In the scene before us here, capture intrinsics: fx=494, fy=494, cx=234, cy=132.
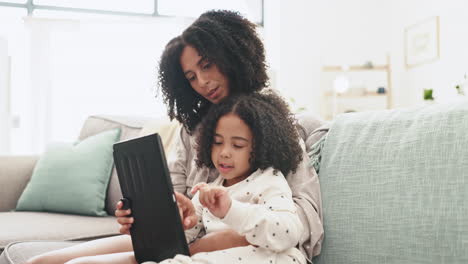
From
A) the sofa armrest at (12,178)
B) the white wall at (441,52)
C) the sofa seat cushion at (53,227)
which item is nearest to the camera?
the sofa seat cushion at (53,227)

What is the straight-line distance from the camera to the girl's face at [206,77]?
4.44ft

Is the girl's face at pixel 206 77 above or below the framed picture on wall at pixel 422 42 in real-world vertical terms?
below

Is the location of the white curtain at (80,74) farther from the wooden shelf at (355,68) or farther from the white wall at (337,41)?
the wooden shelf at (355,68)

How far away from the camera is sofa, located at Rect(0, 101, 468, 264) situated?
38.2 inches

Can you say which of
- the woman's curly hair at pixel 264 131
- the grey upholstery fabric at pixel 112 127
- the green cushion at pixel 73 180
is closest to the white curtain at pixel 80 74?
the grey upholstery fabric at pixel 112 127

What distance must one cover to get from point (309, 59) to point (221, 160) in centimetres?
392

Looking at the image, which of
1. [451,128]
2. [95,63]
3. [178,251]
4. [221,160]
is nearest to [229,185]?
[221,160]

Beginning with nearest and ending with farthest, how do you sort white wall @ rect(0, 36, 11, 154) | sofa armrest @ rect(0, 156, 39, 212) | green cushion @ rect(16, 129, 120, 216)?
green cushion @ rect(16, 129, 120, 216), sofa armrest @ rect(0, 156, 39, 212), white wall @ rect(0, 36, 11, 154)

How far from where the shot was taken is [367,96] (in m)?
4.89

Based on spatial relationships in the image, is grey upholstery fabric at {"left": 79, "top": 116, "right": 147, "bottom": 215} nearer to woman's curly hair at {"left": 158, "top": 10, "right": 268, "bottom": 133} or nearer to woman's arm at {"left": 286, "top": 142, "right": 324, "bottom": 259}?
woman's curly hair at {"left": 158, "top": 10, "right": 268, "bottom": 133}

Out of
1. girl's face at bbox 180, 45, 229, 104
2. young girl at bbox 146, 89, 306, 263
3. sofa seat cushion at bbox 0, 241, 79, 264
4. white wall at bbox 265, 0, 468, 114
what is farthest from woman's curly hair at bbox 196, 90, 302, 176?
white wall at bbox 265, 0, 468, 114

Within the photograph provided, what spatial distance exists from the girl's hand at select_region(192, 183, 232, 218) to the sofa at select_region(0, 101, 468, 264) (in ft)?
1.04

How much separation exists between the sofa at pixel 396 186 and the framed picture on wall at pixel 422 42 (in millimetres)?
3537

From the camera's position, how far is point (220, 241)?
1.06 metres
